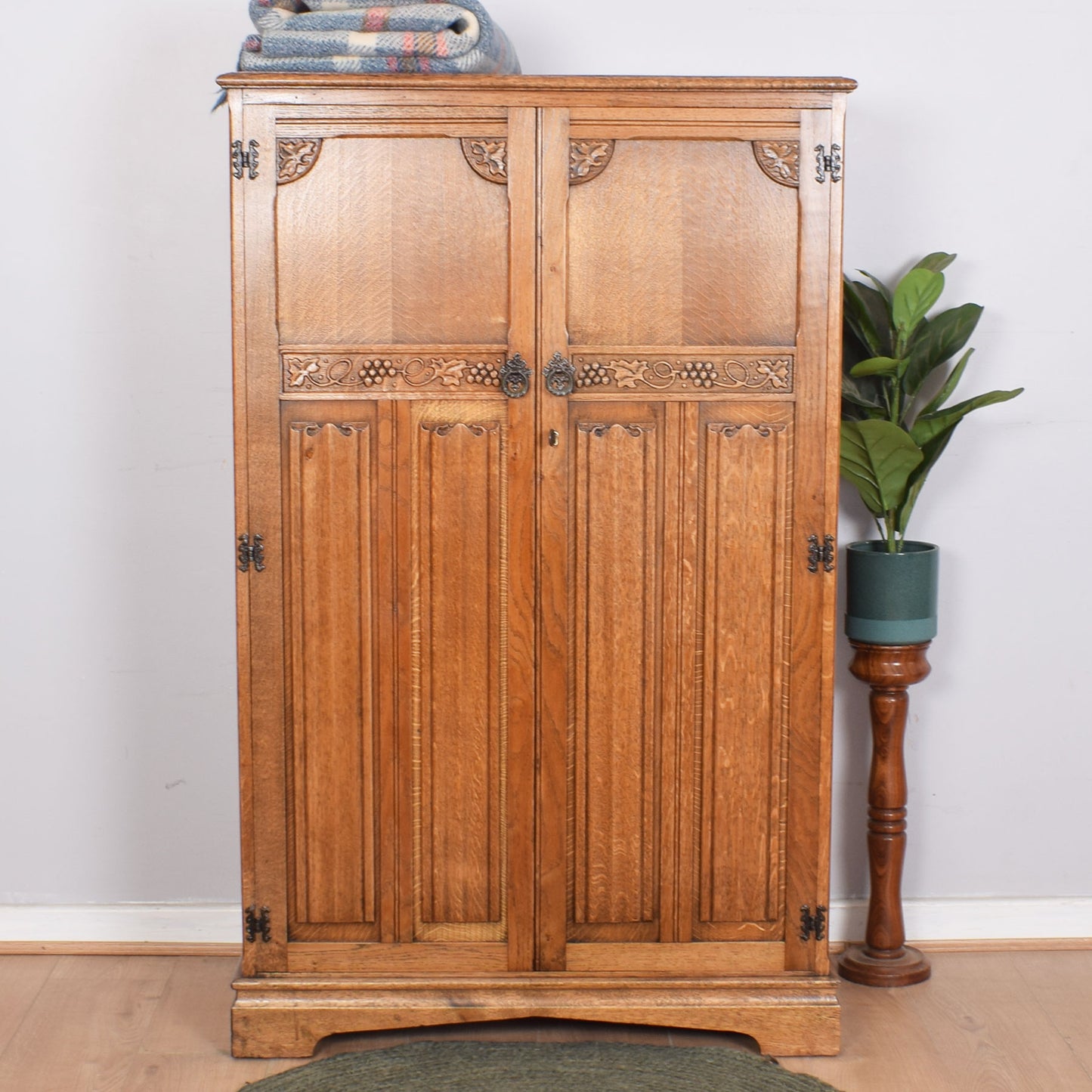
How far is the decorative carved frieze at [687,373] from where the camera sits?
2.45m

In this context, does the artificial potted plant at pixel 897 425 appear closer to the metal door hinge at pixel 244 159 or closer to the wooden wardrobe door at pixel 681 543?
the wooden wardrobe door at pixel 681 543

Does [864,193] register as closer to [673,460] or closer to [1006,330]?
[1006,330]

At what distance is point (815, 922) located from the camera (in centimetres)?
257

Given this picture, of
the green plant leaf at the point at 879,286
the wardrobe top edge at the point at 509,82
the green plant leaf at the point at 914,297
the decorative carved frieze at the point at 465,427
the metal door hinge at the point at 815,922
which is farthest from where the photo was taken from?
the green plant leaf at the point at 879,286

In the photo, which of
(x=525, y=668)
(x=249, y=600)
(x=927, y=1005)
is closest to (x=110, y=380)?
(x=249, y=600)

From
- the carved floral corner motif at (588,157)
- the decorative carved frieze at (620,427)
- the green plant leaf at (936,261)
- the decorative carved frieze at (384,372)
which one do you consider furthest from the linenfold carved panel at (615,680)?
the green plant leaf at (936,261)

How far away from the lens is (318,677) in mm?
2516

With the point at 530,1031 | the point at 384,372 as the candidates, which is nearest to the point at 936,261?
the point at 384,372

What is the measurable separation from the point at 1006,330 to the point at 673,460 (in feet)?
3.47

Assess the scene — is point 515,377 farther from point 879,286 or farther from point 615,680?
point 879,286

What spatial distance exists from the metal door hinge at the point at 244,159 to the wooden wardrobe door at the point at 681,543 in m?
0.54

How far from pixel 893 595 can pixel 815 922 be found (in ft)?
2.36

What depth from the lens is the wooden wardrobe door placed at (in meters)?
2.42

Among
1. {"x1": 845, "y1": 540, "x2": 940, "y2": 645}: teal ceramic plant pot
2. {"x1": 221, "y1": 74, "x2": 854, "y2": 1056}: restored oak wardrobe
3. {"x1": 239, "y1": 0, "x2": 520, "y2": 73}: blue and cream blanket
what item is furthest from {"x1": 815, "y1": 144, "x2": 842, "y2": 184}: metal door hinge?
{"x1": 845, "y1": 540, "x2": 940, "y2": 645}: teal ceramic plant pot
